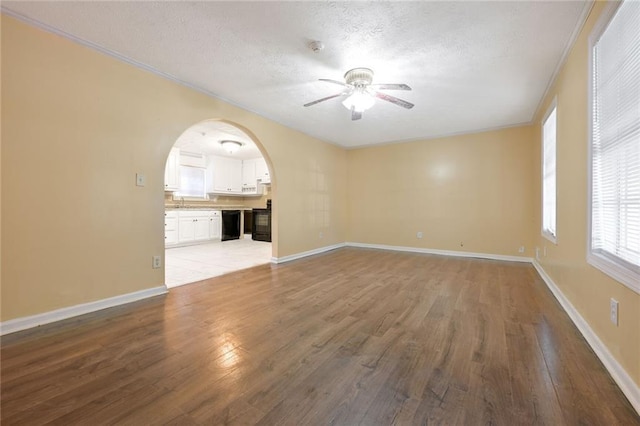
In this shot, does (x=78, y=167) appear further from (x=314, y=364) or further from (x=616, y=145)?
(x=616, y=145)

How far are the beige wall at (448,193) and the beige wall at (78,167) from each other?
407 cm

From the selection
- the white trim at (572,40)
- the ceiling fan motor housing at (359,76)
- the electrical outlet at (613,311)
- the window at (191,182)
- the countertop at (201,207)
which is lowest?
the electrical outlet at (613,311)

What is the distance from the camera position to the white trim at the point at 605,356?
1.30 meters

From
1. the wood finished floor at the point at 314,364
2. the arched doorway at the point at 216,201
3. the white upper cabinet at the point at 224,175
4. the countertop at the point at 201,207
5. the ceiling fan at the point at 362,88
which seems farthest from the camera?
the white upper cabinet at the point at 224,175

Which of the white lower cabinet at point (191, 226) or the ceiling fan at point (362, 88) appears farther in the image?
the white lower cabinet at point (191, 226)

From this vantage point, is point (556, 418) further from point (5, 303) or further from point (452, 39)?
point (5, 303)

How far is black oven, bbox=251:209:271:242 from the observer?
24.5ft

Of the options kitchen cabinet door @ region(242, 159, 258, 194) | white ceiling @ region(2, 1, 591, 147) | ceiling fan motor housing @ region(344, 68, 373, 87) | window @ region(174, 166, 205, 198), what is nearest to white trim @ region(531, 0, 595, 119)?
white ceiling @ region(2, 1, 591, 147)

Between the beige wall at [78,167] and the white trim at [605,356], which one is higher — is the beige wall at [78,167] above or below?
above

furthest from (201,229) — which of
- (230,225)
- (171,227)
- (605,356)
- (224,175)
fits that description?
(605,356)

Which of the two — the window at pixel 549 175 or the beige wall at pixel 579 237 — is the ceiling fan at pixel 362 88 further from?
the window at pixel 549 175

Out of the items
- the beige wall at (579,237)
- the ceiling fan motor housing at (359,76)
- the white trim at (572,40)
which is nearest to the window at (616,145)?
the beige wall at (579,237)

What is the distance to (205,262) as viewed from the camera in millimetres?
4594

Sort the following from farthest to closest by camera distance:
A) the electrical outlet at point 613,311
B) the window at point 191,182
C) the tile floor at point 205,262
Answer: the window at point 191,182 → the tile floor at point 205,262 → the electrical outlet at point 613,311
